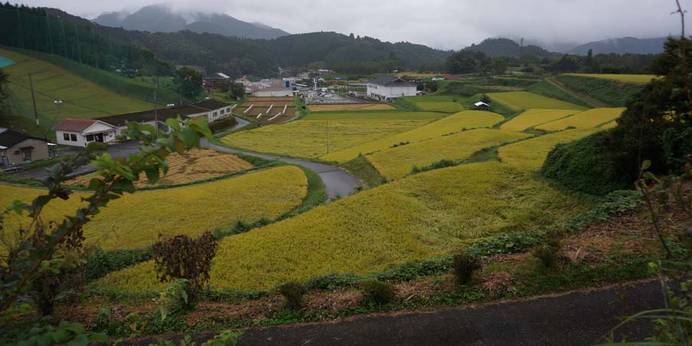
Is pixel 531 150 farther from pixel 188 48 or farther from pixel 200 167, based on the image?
pixel 188 48

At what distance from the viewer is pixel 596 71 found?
68250 mm

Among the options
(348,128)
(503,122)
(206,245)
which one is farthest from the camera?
(348,128)

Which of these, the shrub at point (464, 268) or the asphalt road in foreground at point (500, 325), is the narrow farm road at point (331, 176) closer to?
the shrub at point (464, 268)

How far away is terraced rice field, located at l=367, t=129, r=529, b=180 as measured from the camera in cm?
2553

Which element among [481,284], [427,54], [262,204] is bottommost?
[262,204]

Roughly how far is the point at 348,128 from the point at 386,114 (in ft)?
35.7

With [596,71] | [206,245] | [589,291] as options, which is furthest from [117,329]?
[596,71]

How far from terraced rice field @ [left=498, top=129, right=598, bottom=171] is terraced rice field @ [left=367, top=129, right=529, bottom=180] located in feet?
6.59

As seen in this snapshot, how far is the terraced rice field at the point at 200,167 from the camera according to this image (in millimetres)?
26358

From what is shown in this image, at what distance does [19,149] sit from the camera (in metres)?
32.0

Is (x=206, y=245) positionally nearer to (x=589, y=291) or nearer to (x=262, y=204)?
(x=589, y=291)

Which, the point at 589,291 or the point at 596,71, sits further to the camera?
the point at 596,71

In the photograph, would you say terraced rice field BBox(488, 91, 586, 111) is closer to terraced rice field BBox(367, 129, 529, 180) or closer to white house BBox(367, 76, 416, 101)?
white house BBox(367, 76, 416, 101)

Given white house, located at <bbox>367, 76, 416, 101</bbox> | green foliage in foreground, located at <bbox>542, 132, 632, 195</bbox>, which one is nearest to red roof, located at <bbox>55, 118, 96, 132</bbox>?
green foliage in foreground, located at <bbox>542, 132, 632, 195</bbox>
